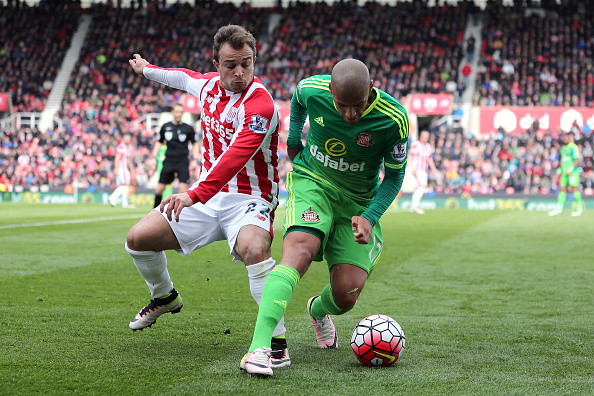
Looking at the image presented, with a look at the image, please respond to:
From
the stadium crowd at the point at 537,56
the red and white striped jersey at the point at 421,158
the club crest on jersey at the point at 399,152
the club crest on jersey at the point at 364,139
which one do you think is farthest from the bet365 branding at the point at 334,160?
the stadium crowd at the point at 537,56

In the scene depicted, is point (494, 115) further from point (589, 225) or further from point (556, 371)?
point (556, 371)

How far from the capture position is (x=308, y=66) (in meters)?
32.9

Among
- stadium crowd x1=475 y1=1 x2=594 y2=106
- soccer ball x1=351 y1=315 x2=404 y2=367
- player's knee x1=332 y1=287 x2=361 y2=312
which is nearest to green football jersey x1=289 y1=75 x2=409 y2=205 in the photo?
player's knee x1=332 y1=287 x2=361 y2=312

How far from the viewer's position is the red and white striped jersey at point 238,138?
4094 mm

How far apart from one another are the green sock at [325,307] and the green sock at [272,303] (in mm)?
606

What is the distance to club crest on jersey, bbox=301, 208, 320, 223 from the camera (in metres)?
4.14

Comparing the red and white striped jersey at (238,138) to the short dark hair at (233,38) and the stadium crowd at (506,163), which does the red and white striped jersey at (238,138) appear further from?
the stadium crowd at (506,163)

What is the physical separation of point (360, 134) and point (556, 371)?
168cm

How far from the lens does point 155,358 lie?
13.2 feet

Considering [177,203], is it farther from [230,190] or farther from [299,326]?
[299,326]

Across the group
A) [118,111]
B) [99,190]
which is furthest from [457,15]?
[99,190]

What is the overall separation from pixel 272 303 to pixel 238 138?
1013 millimetres

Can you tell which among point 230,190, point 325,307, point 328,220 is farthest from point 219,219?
point 325,307

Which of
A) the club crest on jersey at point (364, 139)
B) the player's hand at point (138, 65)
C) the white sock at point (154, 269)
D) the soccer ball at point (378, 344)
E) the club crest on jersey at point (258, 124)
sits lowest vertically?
the soccer ball at point (378, 344)
